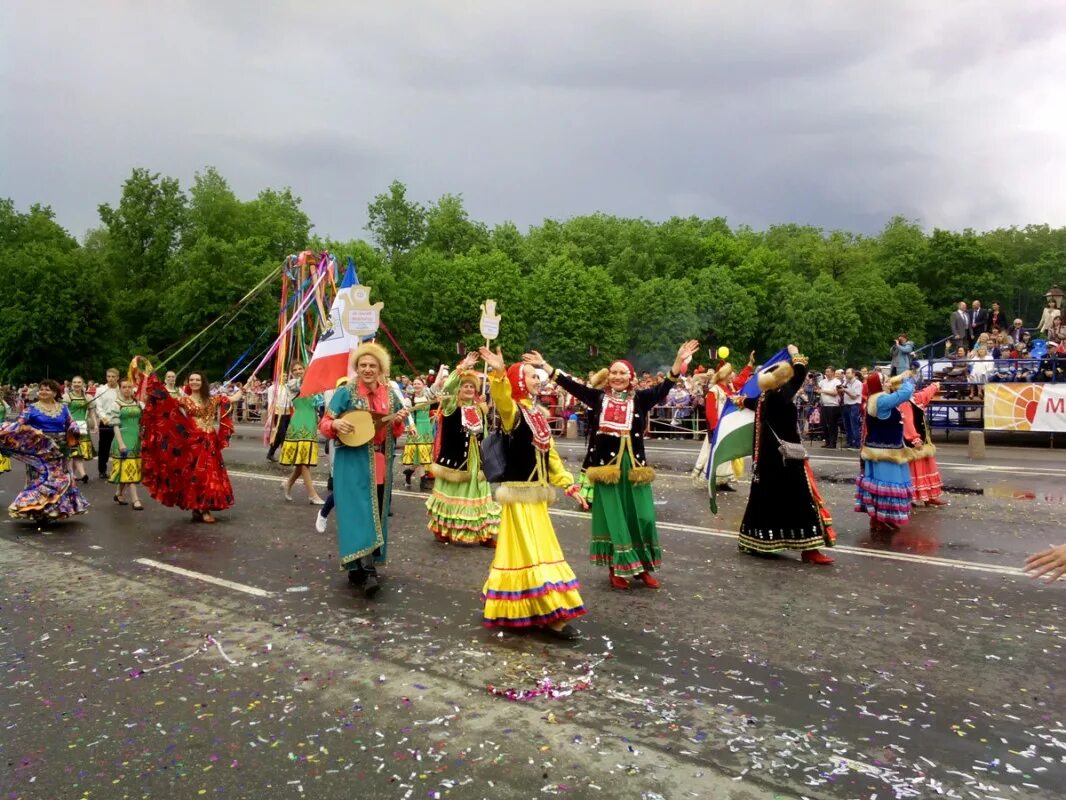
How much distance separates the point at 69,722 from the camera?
4.59m

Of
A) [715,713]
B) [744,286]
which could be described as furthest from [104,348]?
[715,713]

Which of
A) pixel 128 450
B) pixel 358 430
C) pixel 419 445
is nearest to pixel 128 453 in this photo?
pixel 128 450

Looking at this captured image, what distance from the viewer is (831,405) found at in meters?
21.6

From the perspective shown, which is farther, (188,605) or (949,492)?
(949,492)

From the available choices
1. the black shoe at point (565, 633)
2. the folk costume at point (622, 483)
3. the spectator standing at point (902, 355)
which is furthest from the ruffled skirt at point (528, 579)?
the spectator standing at point (902, 355)

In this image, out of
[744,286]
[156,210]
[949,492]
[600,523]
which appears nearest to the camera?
[600,523]

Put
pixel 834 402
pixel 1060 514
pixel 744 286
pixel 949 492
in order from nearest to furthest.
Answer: pixel 1060 514
pixel 949 492
pixel 834 402
pixel 744 286

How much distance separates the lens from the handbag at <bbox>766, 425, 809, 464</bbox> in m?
8.38

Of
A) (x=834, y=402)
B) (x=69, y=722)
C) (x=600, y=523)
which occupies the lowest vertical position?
(x=69, y=722)

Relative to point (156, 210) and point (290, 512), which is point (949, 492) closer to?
point (290, 512)

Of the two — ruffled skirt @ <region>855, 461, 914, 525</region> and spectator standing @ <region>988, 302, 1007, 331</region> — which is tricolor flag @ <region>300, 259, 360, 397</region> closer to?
ruffled skirt @ <region>855, 461, 914, 525</region>

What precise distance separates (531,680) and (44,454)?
8.65 m

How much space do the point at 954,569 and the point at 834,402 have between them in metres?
14.1

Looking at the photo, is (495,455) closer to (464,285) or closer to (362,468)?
(362,468)
